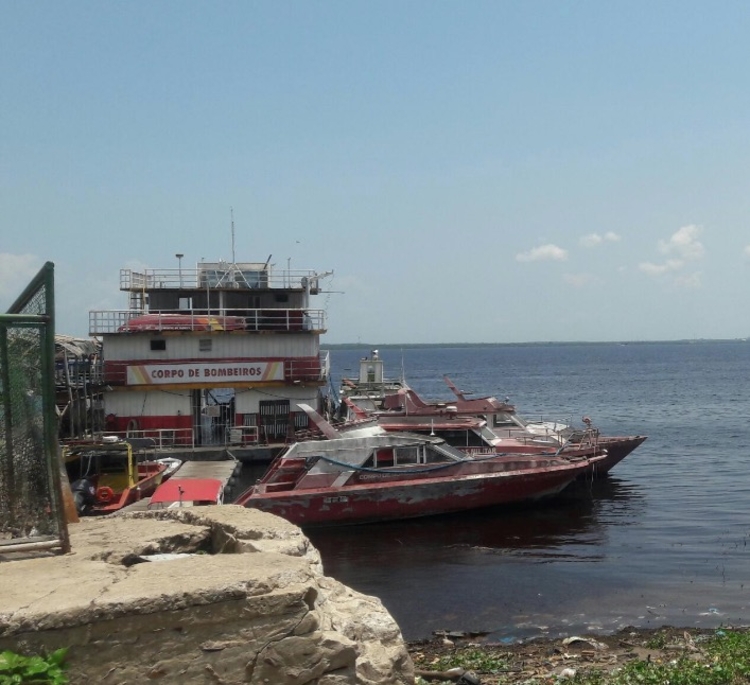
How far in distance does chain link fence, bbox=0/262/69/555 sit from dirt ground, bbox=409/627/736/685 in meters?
5.22

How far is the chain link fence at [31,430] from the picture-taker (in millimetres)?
6852

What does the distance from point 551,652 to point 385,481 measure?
35.0 feet

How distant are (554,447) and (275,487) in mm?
9921

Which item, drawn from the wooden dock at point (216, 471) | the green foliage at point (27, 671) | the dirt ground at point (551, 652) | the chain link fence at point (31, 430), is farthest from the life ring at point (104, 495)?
the green foliage at point (27, 671)

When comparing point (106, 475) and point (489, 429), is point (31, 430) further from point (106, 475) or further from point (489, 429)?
point (489, 429)

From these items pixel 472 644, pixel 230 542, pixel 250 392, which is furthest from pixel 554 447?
pixel 230 542

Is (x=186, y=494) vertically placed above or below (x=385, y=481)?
above

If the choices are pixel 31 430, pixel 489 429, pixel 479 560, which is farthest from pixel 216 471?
pixel 31 430

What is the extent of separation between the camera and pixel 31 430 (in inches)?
282

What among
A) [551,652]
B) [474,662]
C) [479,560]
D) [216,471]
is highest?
[216,471]

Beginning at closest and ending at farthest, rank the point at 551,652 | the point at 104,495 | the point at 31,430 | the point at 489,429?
the point at 31,430
the point at 551,652
the point at 104,495
the point at 489,429

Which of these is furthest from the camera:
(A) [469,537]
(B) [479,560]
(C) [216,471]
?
(C) [216,471]

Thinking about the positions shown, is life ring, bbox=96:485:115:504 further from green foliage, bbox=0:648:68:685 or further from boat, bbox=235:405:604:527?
green foliage, bbox=0:648:68:685

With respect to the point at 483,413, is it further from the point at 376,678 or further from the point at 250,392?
the point at 376,678
